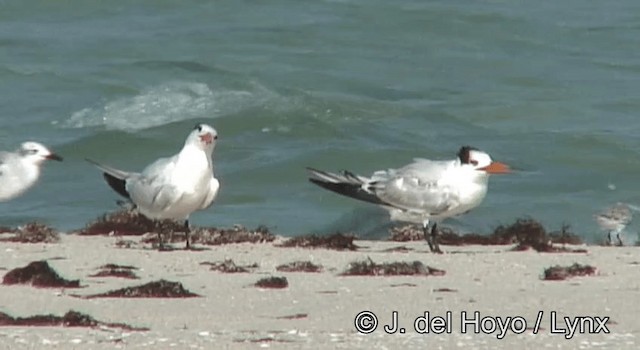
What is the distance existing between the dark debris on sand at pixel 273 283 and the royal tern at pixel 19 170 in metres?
4.74

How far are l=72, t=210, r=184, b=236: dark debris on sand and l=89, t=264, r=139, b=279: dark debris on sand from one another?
2.45 meters

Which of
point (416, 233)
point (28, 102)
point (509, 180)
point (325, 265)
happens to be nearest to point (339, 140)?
point (509, 180)

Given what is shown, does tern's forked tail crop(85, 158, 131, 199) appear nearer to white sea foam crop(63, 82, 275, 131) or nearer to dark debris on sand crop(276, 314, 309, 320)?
dark debris on sand crop(276, 314, 309, 320)

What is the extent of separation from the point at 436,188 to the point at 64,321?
4310 millimetres

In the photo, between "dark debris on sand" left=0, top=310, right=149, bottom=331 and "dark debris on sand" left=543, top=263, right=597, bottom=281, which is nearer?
"dark debris on sand" left=0, top=310, right=149, bottom=331

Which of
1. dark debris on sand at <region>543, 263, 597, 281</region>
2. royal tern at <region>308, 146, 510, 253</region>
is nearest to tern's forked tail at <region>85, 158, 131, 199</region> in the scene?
royal tern at <region>308, 146, 510, 253</region>

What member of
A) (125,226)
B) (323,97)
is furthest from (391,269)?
(323,97)

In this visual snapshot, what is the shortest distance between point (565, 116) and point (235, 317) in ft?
49.5

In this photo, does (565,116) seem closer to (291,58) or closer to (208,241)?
(291,58)

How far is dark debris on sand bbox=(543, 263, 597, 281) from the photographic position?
9.65 metres

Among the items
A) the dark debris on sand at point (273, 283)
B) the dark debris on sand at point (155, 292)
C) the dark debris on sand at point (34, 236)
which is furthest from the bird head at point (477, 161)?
the dark debris on sand at point (155, 292)

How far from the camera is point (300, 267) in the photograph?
10117 mm

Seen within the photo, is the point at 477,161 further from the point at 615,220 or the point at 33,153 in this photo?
the point at 33,153

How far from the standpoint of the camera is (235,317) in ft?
26.9
